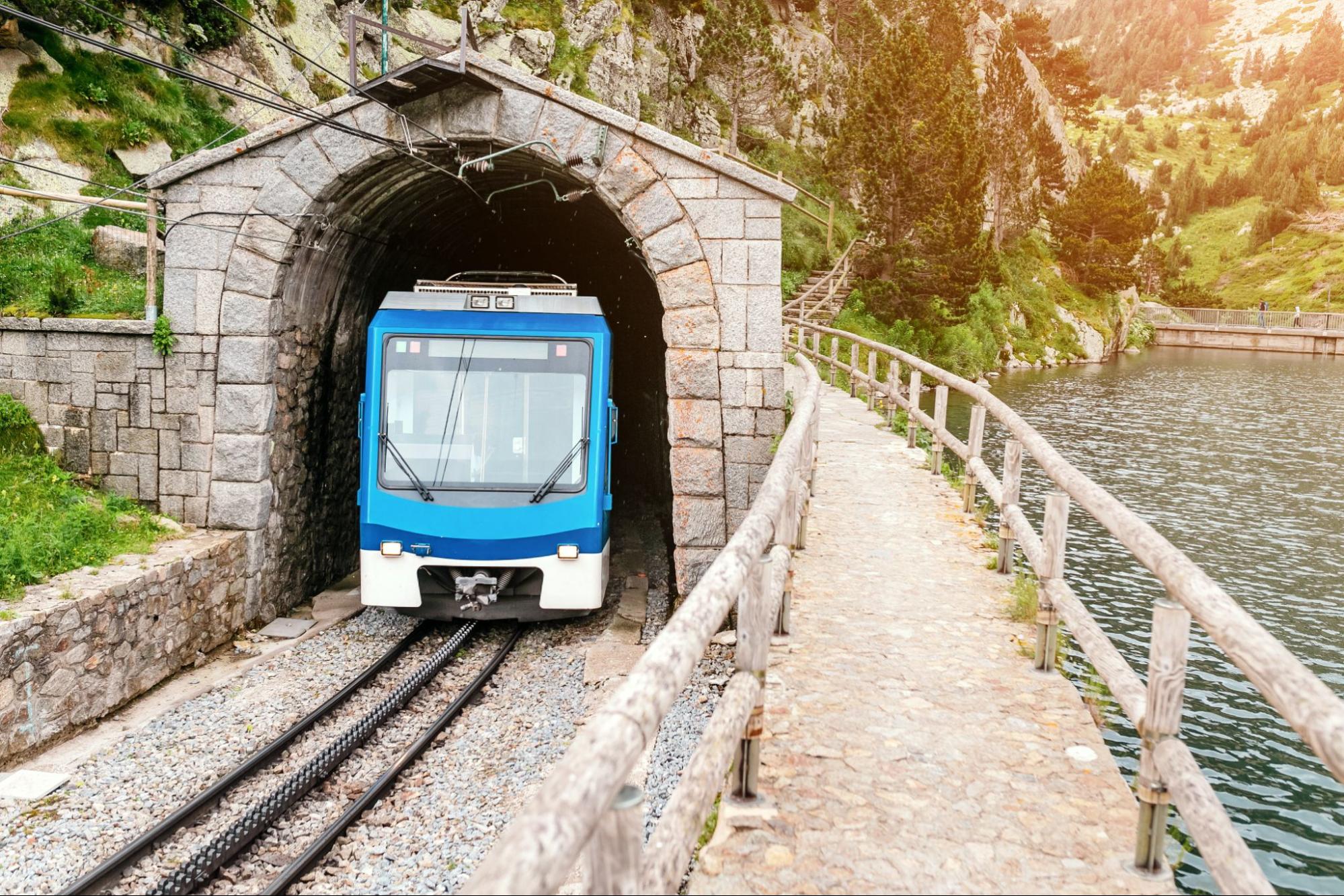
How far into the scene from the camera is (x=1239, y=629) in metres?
2.99

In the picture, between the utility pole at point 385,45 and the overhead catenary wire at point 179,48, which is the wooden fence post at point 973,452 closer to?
the utility pole at point 385,45

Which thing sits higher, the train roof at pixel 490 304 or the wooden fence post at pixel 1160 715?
the train roof at pixel 490 304

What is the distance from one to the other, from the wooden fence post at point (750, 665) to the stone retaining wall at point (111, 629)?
582 cm

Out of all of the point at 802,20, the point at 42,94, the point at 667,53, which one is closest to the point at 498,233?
the point at 42,94

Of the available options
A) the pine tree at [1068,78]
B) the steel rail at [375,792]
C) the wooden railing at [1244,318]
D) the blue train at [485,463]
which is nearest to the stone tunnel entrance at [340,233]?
the blue train at [485,463]

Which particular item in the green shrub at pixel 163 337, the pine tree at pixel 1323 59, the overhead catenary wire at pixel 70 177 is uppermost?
the pine tree at pixel 1323 59

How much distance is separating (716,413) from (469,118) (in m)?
3.74

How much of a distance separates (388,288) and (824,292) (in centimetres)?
2015

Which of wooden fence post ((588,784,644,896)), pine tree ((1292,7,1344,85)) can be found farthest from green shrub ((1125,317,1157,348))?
pine tree ((1292,7,1344,85))

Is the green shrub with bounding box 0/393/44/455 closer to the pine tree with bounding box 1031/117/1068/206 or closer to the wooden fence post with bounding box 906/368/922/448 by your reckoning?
the wooden fence post with bounding box 906/368/922/448

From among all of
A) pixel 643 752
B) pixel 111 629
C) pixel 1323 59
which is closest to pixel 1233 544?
pixel 643 752

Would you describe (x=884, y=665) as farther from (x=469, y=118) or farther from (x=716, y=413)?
(x=469, y=118)

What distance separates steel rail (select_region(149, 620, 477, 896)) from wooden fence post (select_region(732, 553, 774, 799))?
11.4ft

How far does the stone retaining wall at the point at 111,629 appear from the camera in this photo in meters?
7.25
